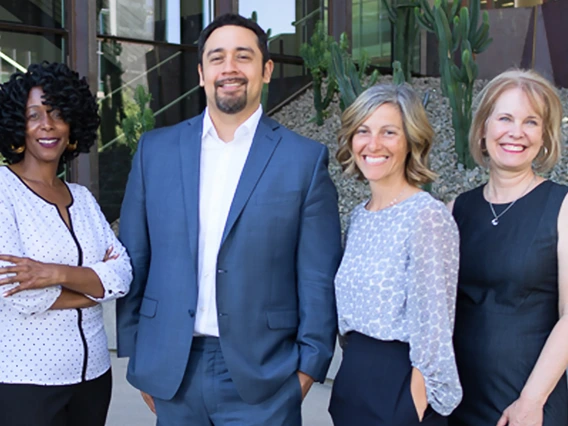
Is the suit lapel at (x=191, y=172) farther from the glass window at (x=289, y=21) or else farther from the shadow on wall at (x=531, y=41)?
the shadow on wall at (x=531, y=41)

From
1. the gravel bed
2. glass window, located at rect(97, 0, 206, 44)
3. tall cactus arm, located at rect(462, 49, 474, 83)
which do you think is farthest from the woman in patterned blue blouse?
glass window, located at rect(97, 0, 206, 44)

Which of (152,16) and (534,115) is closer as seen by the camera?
(534,115)

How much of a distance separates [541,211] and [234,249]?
914 mm

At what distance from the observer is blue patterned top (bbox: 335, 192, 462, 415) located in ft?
5.77

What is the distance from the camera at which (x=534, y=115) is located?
76.9 inches

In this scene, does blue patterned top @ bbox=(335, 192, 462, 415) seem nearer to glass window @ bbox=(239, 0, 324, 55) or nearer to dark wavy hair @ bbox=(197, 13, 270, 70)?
dark wavy hair @ bbox=(197, 13, 270, 70)

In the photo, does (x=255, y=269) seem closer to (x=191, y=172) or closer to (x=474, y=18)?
(x=191, y=172)

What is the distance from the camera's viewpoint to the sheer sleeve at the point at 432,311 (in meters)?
1.75

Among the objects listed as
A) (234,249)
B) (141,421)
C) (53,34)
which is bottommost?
(141,421)

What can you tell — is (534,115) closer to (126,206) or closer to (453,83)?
(126,206)

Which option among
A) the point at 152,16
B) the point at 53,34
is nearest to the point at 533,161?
the point at 53,34

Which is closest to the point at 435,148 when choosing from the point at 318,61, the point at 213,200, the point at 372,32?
the point at 318,61

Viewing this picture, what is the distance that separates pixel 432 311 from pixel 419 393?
0.24 metres

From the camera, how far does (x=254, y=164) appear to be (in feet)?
6.99
